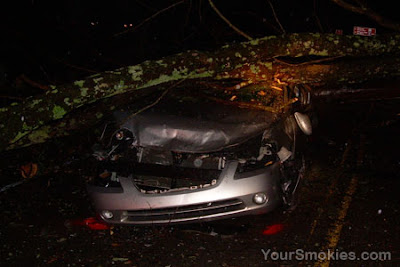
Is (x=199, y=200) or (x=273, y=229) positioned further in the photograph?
(x=273, y=229)

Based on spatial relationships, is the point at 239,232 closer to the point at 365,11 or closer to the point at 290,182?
the point at 290,182

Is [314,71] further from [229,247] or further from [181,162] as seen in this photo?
[229,247]

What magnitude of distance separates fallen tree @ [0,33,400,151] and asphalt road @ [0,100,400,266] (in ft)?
3.71

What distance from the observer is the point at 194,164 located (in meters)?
4.73

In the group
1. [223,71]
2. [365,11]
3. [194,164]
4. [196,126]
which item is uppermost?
[365,11]

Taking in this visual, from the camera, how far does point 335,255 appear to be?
4176 millimetres

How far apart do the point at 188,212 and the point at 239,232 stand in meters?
0.71

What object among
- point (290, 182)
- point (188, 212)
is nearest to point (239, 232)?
point (188, 212)

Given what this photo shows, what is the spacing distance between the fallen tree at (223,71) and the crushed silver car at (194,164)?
0.45 metres

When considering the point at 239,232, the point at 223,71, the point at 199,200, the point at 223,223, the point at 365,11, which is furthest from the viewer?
the point at 365,11

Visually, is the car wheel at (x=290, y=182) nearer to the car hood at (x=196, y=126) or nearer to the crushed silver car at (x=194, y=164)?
the crushed silver car at (x=194, y=164)

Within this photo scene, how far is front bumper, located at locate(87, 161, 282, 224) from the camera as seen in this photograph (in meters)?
4.23

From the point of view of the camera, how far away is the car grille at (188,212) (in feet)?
14.2

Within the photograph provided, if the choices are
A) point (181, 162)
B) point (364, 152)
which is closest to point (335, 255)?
point (181, 162)
